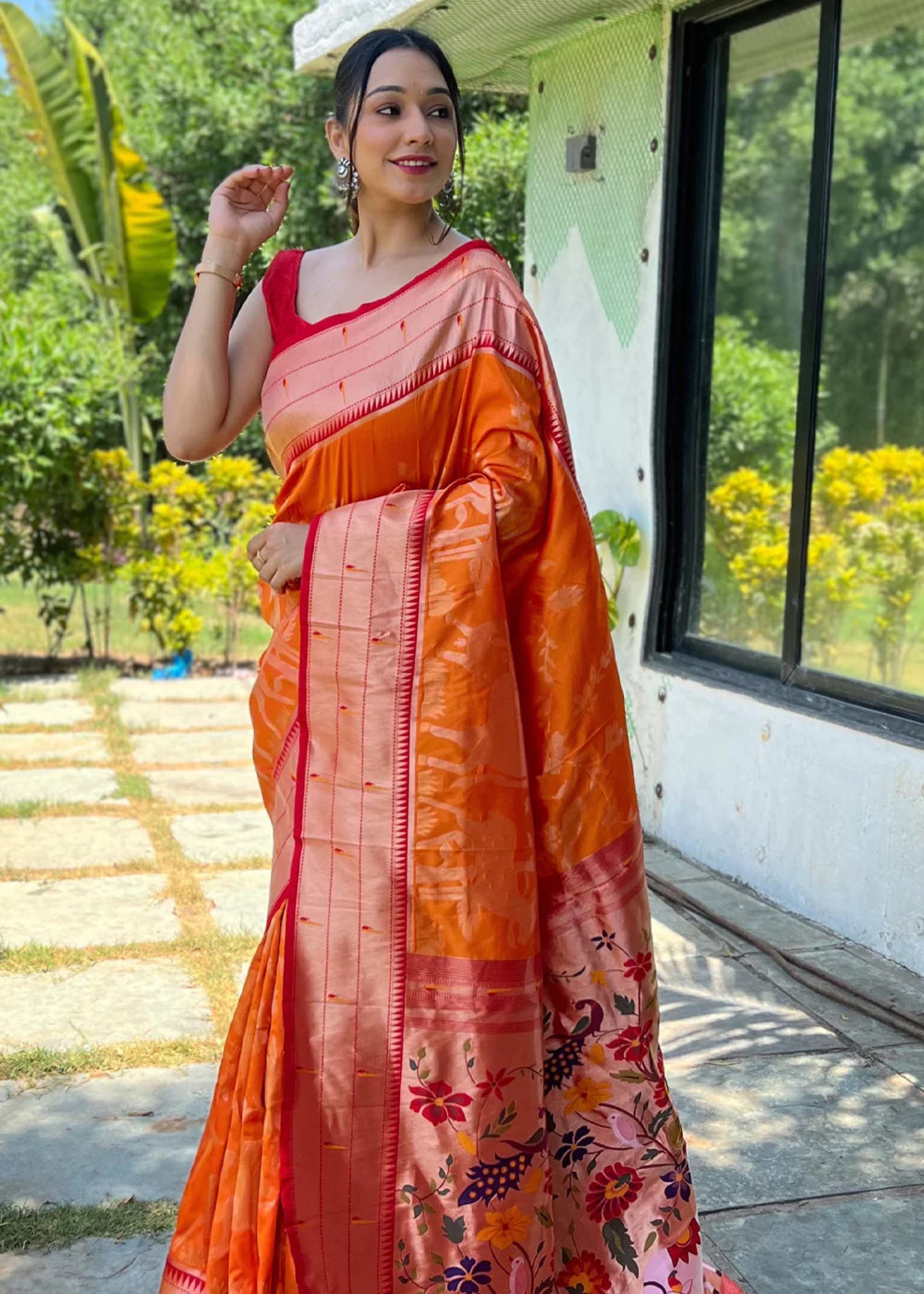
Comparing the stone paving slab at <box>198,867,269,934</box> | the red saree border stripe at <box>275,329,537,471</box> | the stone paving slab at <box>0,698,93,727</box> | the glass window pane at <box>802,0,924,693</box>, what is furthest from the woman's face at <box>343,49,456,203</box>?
the glass window pane at <box>802,0,924,693</box>

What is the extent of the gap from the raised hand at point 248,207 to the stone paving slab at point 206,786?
3237 millimetres

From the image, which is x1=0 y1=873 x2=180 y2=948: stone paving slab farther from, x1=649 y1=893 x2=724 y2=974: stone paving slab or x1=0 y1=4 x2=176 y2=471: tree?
x1=0 y1=4 x2=176 y2=471: tree

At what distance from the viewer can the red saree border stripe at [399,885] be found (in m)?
1.80

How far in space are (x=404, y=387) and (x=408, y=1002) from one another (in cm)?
79

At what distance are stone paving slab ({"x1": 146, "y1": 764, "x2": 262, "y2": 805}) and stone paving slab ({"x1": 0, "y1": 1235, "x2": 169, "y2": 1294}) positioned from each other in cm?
278

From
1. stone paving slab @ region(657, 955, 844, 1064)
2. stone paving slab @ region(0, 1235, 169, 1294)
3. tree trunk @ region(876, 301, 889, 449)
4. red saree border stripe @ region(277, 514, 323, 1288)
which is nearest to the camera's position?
red saree border stripe @ region(277, 514, 323, 1288)

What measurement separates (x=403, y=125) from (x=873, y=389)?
746 cm

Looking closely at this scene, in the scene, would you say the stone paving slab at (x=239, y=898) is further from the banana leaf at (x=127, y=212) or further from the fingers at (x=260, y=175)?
the banana leaf at (x=127, y=212)

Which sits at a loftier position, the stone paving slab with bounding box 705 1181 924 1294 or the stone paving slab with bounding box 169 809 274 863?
the stone paving slab with bounding box 169 809 274 863

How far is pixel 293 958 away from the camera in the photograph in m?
1.83

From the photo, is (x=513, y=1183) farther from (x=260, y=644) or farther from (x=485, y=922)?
(x=260, y=644)

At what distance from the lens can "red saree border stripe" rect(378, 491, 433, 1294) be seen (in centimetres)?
180

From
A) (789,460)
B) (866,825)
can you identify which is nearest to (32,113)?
(789,460)

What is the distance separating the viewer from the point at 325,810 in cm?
184
